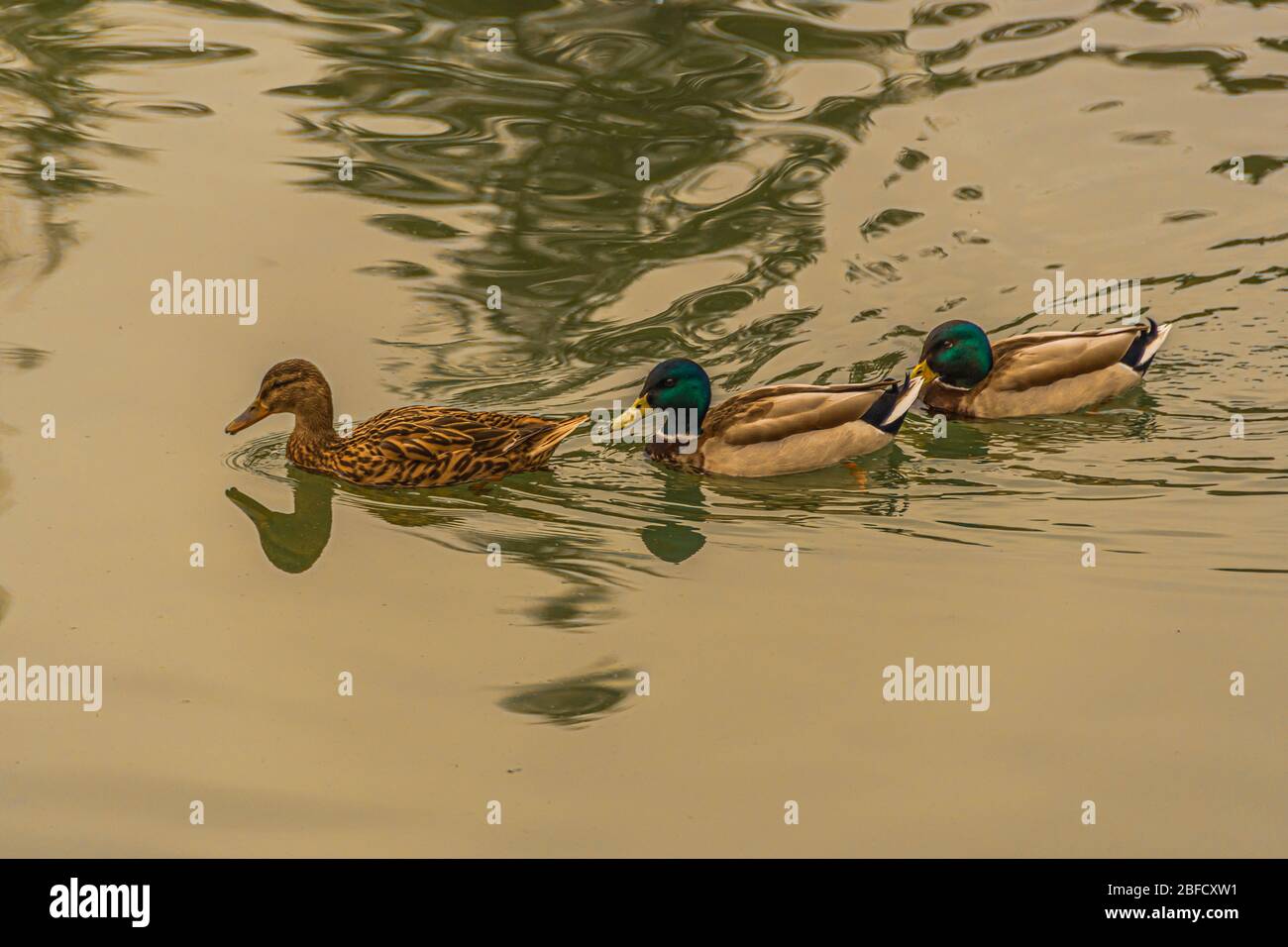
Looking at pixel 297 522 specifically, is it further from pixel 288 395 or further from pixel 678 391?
pixel 678 391

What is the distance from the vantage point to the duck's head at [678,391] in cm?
1033

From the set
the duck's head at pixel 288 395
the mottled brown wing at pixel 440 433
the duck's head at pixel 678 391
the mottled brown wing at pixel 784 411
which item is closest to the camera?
the mottled brown wing at pixel 440 433

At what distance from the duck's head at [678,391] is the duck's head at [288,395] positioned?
6.31 feet

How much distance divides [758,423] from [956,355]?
1751 mm

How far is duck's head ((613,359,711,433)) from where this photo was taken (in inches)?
407

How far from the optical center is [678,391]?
1034 centimetres

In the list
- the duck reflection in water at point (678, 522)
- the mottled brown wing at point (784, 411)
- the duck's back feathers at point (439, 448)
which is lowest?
the duck reflection in water at point (678, 522)

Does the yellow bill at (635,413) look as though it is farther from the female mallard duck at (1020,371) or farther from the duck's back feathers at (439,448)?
the female mallard duck at (1020,371)

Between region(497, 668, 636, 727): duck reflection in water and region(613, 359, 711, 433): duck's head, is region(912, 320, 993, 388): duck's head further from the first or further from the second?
region(497, 668, 636, 727): duck reflection in water

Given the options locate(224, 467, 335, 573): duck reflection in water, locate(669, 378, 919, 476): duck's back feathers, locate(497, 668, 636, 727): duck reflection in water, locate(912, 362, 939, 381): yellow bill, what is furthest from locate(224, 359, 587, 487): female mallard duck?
locate(497, 668, 636, 727): duck reflection in water

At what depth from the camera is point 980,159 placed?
1409 cm

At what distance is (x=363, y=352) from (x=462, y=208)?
2.28m

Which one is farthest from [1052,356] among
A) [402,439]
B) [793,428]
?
[402,439]

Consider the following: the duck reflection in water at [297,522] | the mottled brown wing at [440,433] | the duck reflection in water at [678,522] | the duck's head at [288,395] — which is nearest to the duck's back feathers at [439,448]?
the mottled brown wing at [440,433]
